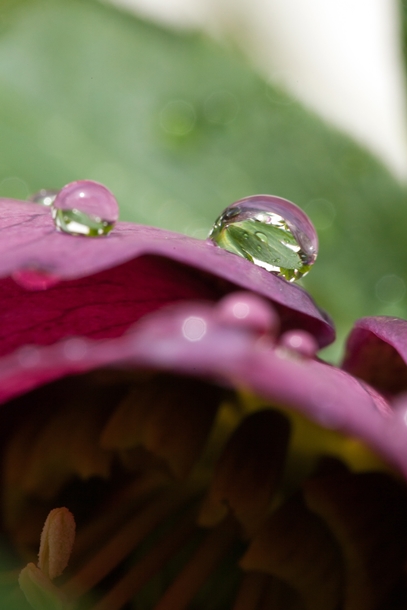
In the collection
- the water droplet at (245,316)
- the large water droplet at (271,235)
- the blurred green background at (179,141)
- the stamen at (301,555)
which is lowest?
the stamen at (301,555)

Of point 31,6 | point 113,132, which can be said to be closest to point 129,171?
point 113,132

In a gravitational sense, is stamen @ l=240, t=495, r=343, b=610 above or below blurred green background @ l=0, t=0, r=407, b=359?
below

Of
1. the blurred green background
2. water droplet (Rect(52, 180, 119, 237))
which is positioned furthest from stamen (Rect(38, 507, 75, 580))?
the blurred green background

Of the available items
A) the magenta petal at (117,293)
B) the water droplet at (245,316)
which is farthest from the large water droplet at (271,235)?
the water droplet at (245,316)

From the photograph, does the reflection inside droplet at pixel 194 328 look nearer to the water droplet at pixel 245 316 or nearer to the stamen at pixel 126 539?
the water droplet at pixel 245 316

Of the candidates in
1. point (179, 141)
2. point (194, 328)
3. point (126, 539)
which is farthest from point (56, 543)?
point (179, 141)

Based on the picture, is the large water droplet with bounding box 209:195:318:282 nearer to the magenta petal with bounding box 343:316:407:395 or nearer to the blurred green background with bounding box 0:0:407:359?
the magenta petal with bounding box 343:316:407:395

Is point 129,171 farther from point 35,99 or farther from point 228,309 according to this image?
point 228,309
